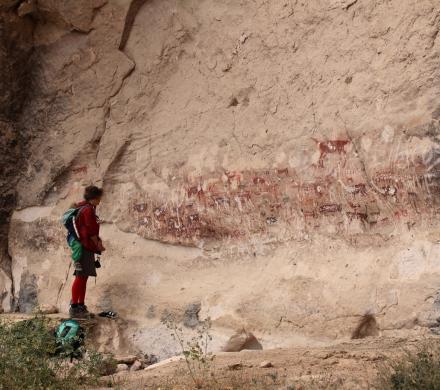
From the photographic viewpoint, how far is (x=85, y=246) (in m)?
5.63

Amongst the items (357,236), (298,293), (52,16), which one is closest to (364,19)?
(357,236)

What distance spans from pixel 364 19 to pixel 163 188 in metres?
2.05

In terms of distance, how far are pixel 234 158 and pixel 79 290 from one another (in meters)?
1.53

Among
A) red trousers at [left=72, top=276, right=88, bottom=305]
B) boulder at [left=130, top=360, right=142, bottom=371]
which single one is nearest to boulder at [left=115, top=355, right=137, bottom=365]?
boulder at [left=130, top=360, right=142, bottom=371]

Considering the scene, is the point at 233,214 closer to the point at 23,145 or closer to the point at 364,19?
the point at 364,19

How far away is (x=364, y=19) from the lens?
5.02 metres

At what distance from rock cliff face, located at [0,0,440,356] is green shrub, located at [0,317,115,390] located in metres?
1.18

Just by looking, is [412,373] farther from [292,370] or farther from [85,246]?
[85,246]

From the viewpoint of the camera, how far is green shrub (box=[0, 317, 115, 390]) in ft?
12.6

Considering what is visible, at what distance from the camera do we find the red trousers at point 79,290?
5.57 metres

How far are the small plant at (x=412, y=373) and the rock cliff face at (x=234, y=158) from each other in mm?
865

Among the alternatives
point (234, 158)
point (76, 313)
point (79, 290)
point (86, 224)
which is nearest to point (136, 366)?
point (76, 313)

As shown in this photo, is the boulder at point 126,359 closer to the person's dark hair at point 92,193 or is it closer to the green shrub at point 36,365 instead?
the green shrub at point 36,365

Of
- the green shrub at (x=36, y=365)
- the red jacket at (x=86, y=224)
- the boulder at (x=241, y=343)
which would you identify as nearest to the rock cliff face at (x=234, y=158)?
the boulder at (x=241, y=343)
